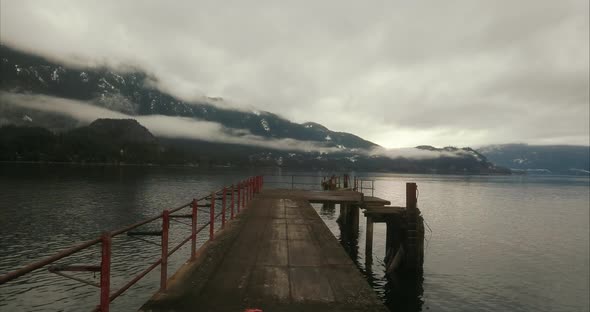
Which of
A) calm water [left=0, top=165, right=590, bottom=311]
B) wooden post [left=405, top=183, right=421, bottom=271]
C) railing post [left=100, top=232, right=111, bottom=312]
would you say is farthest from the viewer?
wooden post [left=405, top=183, right=421, bottom=271]

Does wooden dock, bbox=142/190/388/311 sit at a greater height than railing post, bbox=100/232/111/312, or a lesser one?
lesser

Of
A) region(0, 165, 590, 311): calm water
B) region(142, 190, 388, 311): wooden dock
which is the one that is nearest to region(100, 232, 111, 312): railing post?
region(142, 190, 388, 311): wooden dock

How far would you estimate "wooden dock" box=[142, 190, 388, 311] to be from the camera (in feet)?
20.2

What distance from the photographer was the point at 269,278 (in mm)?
7570

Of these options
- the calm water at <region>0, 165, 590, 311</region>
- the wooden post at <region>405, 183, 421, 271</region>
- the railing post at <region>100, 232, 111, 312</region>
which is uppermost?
the railing post at <region>100, 232, 111, 312</region>

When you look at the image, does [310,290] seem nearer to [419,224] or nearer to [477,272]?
[419,224]

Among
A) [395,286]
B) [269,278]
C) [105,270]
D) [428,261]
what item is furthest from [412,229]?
[105,270]

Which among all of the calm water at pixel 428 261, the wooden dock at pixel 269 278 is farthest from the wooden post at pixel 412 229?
the wooden dock at pixel 269 278

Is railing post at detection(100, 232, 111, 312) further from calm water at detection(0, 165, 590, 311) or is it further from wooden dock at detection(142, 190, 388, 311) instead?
calm water at detection(0, 165, 590, 311)

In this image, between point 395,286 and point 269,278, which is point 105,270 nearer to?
point 269,278

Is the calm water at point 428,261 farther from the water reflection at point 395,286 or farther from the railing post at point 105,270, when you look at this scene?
the railing post at point 105,270

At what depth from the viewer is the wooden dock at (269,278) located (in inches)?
242

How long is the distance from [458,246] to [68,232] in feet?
106

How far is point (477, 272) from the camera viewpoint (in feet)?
73.9
